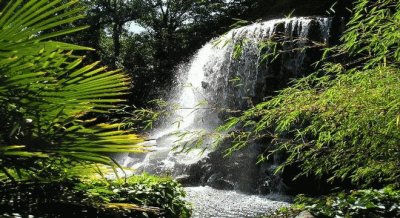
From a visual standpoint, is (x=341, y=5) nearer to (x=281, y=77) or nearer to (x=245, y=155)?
(x=281, y=77)

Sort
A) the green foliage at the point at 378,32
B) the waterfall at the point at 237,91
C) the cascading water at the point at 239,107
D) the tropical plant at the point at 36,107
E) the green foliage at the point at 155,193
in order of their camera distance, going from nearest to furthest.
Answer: the tropical plant at the point at 36,107
the green foliage at the point at 378,32
the green foliage at the point at 155,193
the cascading water at the point at 239,107
the waterfall at the point at 237,91

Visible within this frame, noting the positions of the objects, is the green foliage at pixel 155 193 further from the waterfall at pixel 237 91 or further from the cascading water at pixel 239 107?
the waterfall at pixel 237 91

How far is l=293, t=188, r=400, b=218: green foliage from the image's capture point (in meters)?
3.61

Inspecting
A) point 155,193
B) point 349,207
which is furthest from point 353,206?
point 155,193

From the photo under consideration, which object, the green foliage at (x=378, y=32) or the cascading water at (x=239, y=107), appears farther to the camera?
the cascading water at (x=239, y=107)

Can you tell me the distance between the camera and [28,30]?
120 centimetres

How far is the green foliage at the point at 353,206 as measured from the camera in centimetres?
361

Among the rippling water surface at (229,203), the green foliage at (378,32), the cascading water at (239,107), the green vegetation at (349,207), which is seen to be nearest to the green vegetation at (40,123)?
the green foliage at (378,32)

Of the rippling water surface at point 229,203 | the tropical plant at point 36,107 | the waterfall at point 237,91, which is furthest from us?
the waterfall at point 237,91

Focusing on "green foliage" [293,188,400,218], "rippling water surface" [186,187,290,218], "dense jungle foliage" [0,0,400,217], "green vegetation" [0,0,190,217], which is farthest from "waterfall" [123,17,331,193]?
"green vegetation" [0,0,190,217]

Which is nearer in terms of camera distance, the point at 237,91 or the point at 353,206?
the point at 353,206

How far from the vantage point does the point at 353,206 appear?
370 cm

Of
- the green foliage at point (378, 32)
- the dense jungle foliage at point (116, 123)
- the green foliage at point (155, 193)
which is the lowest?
the green foliage at point (155, 193)

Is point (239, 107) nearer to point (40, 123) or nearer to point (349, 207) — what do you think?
point (349, 207)
